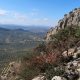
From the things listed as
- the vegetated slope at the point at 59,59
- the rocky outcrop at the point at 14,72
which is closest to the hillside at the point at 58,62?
the vegetated slope at the point at 59,59

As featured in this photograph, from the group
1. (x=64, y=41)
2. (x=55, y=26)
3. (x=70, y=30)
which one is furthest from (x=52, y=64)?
(x=55, y=26)

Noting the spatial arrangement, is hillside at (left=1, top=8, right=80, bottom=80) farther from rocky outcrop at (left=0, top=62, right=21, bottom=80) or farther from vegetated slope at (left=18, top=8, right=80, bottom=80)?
rocky outcrop at (left=0, top=62, right=21, bottom=80)

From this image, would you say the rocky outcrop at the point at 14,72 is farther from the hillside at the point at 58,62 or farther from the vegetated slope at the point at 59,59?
→ the vegetated slope at the point at 59,59

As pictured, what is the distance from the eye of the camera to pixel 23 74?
736 inches

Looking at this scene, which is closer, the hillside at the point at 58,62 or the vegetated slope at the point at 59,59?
the hillside at the point at 58,62

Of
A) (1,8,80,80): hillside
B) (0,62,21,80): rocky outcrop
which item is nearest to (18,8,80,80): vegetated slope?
(1,8,80,80): hillside

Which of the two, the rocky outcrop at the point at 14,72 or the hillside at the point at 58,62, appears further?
the rocky outcrop at the point at 14,72

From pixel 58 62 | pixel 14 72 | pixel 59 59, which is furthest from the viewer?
pixel 14 72

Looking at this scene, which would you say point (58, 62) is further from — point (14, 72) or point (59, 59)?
point (14, 72)

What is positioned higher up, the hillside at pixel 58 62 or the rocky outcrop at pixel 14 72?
the hillside at pixel 58 62

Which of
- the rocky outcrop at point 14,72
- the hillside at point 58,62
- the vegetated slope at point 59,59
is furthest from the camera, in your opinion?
the rocky outcrop at point 14,72

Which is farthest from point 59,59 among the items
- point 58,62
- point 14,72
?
point 14,72

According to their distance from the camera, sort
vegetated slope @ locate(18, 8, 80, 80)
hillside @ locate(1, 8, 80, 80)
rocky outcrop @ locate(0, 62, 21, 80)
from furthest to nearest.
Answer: rocky outcrop @ locate(0, 62, 21, 80) → vegetated slope @ locate(18, 8, 80, 80) → hillside @ locate(1, 8, 80, 80)

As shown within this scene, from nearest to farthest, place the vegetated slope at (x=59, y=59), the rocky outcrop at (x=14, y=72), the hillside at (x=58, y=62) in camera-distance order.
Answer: the hillside at (x=58, y=62) < the vegetated slope at (x=59, y=59) < the rocky outcrop at (x=14, y=72)
